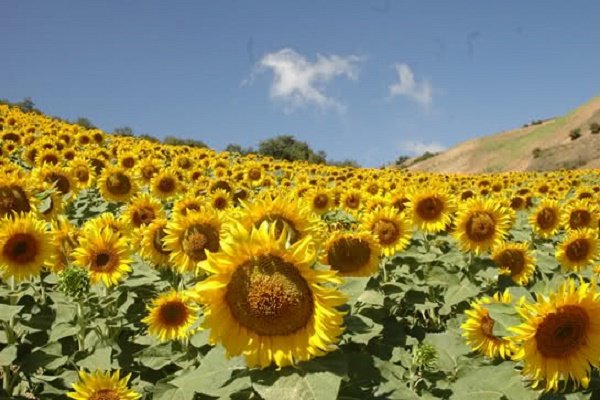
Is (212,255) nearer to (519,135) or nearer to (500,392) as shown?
(500,392)

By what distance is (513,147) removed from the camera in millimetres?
89562

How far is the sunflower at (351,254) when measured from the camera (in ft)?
15.7

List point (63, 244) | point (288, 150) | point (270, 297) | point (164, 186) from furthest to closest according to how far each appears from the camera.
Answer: point (288, 150)
point (164, 186)
point (63, 244)
point (270, 297)

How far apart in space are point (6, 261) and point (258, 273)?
131 inches

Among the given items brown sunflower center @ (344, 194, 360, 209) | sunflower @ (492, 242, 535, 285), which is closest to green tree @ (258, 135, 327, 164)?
brown sunflower center @ (344, 194, 360, 209)

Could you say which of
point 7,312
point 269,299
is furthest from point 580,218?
point 7,312

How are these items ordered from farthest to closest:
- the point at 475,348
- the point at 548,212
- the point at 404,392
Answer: the point at 548,212
the point at 475,348
the point at 404,392

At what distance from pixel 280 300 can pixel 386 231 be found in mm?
3935

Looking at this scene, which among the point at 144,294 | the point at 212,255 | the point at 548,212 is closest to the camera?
the point at 212,255

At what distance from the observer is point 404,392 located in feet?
9.48

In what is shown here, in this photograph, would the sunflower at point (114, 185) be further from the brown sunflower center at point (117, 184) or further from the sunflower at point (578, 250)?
the sunflower at point (578, 250)

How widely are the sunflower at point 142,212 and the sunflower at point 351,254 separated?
9.64 ft

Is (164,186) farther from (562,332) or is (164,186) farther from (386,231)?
(562,332)

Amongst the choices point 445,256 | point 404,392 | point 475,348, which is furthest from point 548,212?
point 404,392
